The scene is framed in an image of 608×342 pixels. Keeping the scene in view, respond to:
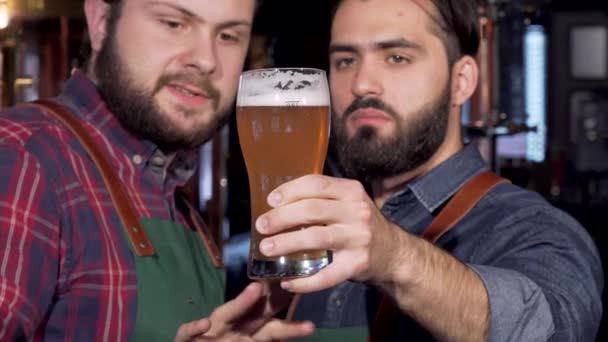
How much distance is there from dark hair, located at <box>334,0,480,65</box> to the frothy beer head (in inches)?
34.4

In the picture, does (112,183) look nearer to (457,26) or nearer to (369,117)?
(369,117)

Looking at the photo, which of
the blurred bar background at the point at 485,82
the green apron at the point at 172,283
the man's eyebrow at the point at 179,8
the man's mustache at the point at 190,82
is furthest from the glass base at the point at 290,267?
the blurred bar background at the point at 485,82

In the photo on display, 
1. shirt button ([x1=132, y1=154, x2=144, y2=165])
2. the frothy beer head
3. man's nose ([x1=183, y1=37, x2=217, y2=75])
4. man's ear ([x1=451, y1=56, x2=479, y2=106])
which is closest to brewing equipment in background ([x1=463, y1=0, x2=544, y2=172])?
man's ear ([x1=451, y1=56, x2=479, y2=106])

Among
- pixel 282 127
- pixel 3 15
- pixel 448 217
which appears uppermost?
pixel 3 15

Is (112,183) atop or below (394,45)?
below

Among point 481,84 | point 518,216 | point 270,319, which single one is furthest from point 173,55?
point 481,84

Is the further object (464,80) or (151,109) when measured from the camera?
(464,80)

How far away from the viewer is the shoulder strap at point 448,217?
166cm

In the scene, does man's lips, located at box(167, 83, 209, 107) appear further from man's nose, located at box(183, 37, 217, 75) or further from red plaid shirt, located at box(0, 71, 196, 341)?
red plaid shirt, located at box(0, 71, 196, 341)

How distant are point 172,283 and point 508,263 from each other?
2.26ft

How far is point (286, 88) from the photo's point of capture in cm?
123

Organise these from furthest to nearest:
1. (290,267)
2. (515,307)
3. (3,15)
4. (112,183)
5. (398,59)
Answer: (3,15) < (398,59) < (112,183) < (515,307) < (290,267)

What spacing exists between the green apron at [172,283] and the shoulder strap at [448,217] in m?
0.39

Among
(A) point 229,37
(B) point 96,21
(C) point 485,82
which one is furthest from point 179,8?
(C) point 485,82
